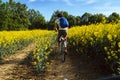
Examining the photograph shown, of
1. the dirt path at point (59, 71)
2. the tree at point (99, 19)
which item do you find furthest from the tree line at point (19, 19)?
the dirt path at point (59, 71)

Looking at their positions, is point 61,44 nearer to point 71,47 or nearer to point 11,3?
point 71,47

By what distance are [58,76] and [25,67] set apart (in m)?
2.40

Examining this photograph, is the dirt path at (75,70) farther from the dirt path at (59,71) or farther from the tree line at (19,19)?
the tree line at (19,19)

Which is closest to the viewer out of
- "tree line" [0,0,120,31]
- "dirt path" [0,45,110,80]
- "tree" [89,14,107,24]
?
"dirt path" [0,45,110,80]

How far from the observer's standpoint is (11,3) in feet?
328

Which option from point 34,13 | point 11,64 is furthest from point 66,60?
point 34,13

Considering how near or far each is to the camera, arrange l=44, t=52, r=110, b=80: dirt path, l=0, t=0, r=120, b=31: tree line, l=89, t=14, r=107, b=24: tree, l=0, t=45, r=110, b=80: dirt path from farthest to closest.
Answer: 1. l=0, t=0, r=120, b=31: tree line
2. l=89, t=14, r=107, b=24: tree
3. l=0, t=45, r=110, b=80: dirt path
4. l=44, t=52, r=110, b=80: dirt path

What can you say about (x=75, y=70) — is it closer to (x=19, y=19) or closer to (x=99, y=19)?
(x=99, y=19)

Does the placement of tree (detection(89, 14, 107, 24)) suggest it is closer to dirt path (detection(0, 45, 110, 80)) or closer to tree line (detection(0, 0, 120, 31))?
dirt path (detection(0, 45, 110, 80))

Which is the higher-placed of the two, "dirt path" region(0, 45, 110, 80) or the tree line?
the tree line

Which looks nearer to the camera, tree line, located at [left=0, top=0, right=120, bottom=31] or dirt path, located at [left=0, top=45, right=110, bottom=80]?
dirt path, located at [left=0, top=45, right=110, bottom=80]

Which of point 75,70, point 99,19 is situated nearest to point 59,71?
point 75,70

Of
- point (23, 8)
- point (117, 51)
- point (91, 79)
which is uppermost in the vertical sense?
point (23, 8)

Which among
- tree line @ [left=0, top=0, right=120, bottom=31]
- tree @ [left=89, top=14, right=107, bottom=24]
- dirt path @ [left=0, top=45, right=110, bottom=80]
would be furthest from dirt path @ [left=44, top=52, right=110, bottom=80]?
tree line @ [left=0, top=0, right=120, bottom=31]
